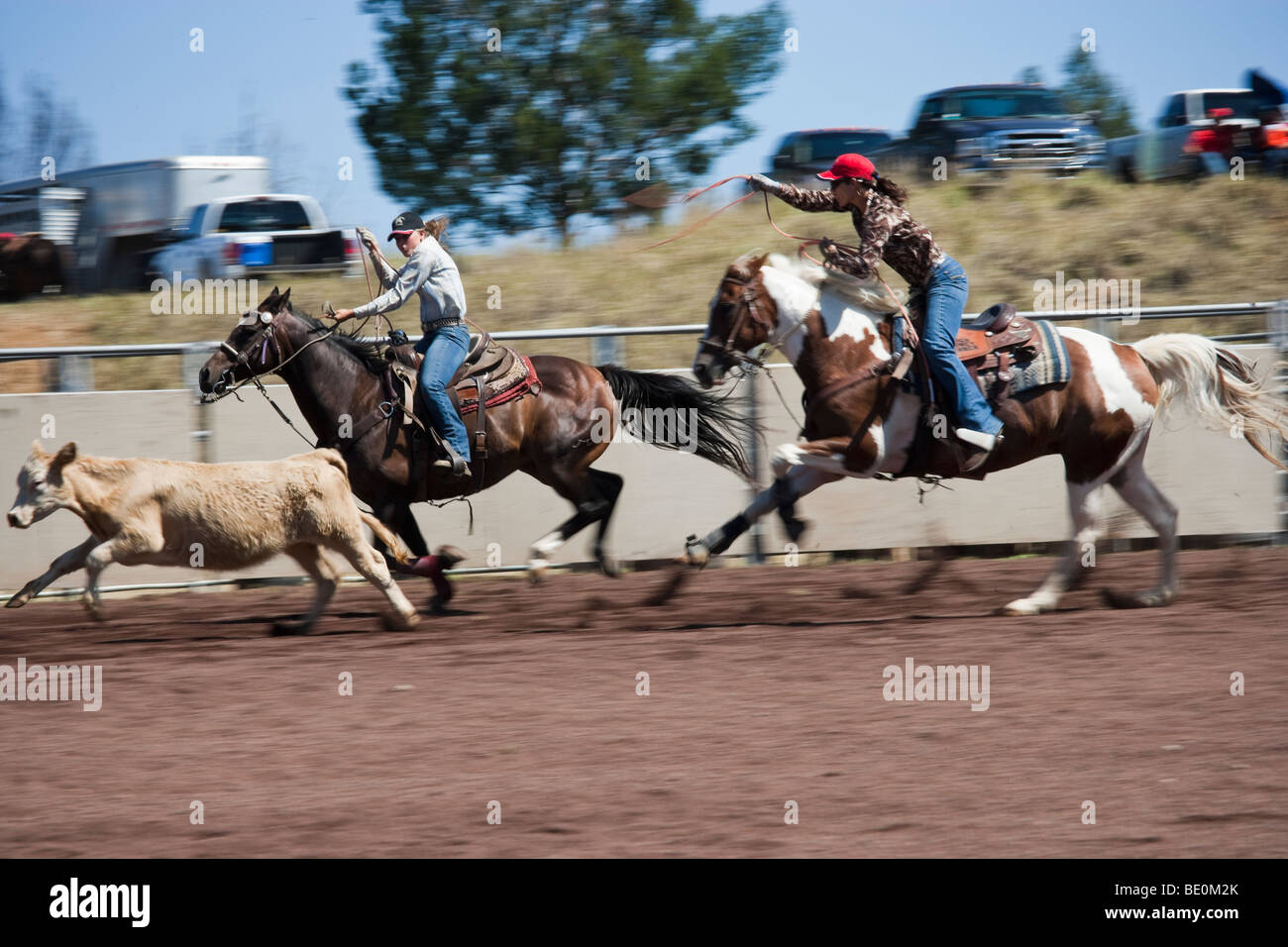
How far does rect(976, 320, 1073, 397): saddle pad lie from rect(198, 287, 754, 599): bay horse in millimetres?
2067

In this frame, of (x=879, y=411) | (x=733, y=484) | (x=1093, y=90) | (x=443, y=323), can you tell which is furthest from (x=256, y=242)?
(x=1093, y=90)

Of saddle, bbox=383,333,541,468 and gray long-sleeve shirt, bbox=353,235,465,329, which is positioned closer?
gray long-sleeve shirt, bbox=353,235,465,329

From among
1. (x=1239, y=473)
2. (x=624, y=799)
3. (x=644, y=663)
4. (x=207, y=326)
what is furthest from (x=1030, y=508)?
(x=207, y=326)

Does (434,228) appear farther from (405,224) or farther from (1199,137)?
(1199,137)

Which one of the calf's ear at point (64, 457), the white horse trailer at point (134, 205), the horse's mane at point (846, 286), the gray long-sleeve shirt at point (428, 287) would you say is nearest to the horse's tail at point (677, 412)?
the gray long-sleeve shirt at point (428, 287)

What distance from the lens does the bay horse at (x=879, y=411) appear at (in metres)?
8.40

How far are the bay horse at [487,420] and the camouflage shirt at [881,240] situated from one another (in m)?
1.90

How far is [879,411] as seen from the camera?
8406mm

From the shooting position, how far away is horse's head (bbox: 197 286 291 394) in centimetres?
884

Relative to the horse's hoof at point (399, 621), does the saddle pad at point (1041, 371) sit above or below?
above

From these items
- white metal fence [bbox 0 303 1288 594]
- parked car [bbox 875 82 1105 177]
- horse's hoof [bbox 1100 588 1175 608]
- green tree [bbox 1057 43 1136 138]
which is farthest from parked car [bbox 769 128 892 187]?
green tree [bbox 1057 43 1136 138]

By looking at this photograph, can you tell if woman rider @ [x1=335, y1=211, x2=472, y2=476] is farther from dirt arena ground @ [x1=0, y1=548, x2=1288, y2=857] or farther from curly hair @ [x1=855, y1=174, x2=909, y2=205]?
curly hair @ [x1=855, y1=174, x2=909, y2=205]

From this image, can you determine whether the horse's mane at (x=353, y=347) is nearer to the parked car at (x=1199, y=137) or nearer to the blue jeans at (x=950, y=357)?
the blue jeans at (x=950, y=357)

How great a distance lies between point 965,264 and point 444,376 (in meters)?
12.4
